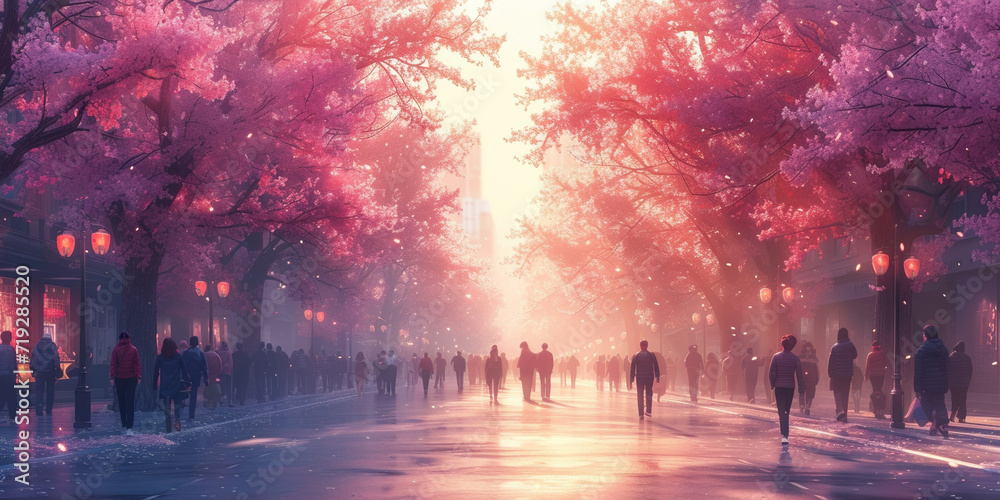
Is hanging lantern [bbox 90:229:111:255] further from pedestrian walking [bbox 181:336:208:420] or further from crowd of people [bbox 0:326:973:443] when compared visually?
pedestrian walking [bbox 181:336:208:420]

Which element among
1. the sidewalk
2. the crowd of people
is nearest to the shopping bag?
the crowd of people

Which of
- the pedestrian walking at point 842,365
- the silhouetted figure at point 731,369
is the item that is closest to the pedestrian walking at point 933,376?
the pedestrian walking at point 842,365

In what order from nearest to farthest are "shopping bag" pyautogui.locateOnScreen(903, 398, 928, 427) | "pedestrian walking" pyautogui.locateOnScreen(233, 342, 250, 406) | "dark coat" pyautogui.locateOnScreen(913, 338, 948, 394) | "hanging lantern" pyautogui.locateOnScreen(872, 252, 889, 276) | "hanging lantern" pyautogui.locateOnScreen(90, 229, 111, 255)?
"dark coat" pyautogui.locateOnScreen(913, 338, 948, 394) < "shopping bag" pyautogui.locateOnScreen(903, 398, 928, 427) < "hanging lantern" pyautogui.locateOnScreen(872, 252, 889, 276) < "hanging lantern" pyautogui.locateOnScreen(90, 229, 111, 255) < "pedestrian walking" pyautogui.locateOnScreen(233, 342, 250, 406)

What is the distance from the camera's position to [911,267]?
2797 cm

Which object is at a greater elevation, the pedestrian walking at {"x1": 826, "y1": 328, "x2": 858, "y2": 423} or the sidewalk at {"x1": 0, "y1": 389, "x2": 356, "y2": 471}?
the pedestrian walking at {"x1": 826, "y1": 328, "x2": 858, "y2": 423}

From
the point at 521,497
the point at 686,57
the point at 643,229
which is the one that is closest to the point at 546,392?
the point at 643,229

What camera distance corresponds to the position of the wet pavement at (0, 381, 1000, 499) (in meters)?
12.2

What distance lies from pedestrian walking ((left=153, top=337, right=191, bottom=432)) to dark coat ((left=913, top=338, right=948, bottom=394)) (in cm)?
1350

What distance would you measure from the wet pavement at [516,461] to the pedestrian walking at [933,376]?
0.58m

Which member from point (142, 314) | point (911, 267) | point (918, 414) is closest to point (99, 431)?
point (142, 314)

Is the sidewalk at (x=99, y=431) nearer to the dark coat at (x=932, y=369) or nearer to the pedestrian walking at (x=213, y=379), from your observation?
the pedestrian walking at (x=213, y=379)

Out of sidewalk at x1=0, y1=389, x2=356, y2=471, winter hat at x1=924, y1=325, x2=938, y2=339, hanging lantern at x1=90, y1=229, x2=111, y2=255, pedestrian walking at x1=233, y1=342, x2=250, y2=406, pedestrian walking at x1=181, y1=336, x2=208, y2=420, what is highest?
hanging lantern at x1=90, y1=229, x2=111, y2=255

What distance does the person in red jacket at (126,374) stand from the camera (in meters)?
21.4

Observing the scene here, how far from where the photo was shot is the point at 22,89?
18141mm
